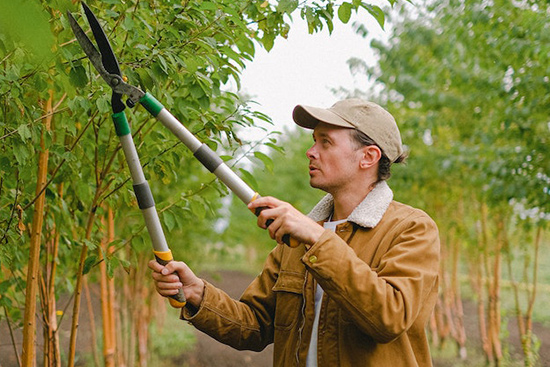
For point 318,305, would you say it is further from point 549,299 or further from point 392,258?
point 549,299

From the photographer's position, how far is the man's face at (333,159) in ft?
7.26

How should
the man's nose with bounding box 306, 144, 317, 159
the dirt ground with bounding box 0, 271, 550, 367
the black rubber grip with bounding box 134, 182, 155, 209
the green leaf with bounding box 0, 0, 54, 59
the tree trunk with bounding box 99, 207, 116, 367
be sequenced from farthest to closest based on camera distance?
the dirt ground with bounding box 0, 271, 550, 367, the tree trunk with bounding box 99, 207, 116, 367, the man's nose with bounding box 306, 144, 317, 159, the black rubber grip with bounding box 134, 182, 155, 209, the green leaf with bounding box 0, 0, 54, 59

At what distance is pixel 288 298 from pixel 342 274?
0.52 meters

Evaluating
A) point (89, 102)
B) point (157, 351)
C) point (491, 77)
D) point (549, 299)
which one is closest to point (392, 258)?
point (89, 102)

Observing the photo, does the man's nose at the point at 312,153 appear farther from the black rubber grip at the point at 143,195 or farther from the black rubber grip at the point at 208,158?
the black rubber grip at the point at 143,195

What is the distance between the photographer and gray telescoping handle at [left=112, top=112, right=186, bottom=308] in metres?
1.83

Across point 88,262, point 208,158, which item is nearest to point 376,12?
point 208,158

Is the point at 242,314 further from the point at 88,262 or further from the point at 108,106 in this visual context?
the point at 108,106

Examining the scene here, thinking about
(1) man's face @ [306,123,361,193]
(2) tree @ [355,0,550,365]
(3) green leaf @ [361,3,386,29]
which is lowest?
(1) man's face @ [306,123,361,193]

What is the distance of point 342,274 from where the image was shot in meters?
1.79

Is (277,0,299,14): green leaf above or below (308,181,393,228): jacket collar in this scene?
above

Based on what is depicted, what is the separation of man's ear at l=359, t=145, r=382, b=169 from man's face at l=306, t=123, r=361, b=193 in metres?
0.02

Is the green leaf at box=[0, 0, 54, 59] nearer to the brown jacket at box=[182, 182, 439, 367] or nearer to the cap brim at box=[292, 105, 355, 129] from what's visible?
the brown jacket at box=[182, 182, 439, 367]

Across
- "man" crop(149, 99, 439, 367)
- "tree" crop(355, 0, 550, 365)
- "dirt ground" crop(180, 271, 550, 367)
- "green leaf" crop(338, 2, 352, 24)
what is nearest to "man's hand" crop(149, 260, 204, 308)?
"man" crop(149, 99, 439, 367)
